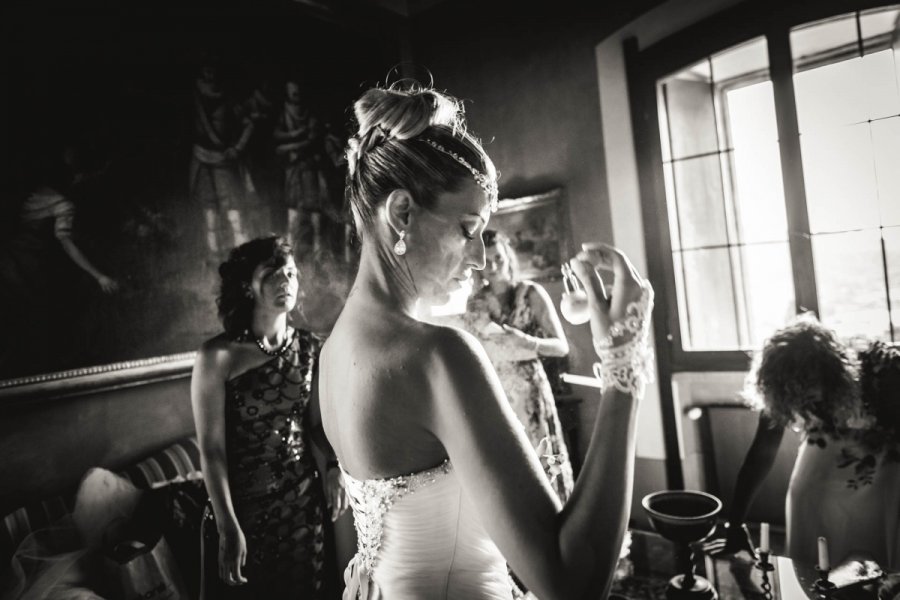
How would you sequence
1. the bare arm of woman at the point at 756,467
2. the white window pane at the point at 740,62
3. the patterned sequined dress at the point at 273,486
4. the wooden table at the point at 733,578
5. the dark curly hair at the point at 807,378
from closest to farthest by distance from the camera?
the wooden table at the point at 733,578, the dark curly hair at the point at 807,378, the bare arm of woman at the point at 756,467, the patterned sequined dress at the point at 273,486, the white window pane at the point at 740,62

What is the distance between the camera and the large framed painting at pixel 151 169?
2219mm

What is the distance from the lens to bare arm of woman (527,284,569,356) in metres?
2.51

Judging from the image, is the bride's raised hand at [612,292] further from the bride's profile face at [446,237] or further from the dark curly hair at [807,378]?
the dark curly hair at [807,378]

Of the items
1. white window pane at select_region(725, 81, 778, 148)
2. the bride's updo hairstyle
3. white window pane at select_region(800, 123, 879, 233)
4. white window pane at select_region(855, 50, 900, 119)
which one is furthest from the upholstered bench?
white window pane at select_region(855, 50, 900, 119)

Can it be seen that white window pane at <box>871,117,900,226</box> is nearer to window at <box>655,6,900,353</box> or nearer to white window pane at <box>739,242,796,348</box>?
window at <box>655,6,900,353</box>

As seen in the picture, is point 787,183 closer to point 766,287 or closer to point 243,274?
point 766,287

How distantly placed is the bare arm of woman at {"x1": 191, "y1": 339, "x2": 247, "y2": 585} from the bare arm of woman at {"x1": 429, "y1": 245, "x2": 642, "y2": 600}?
139cm

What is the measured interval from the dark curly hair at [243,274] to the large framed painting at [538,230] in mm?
1724

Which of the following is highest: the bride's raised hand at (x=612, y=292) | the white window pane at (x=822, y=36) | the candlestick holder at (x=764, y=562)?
the white window pane at (x=822, y=36)

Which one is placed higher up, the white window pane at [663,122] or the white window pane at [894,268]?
the white window pane at [663,122]

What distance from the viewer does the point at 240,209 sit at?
3068 millimetres

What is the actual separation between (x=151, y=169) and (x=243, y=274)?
1096 mm

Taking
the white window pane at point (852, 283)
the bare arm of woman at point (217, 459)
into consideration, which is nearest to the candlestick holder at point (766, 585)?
the white window pane at point (852, 283)

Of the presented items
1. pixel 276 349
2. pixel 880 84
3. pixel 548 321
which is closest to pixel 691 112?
pixel 880 84
